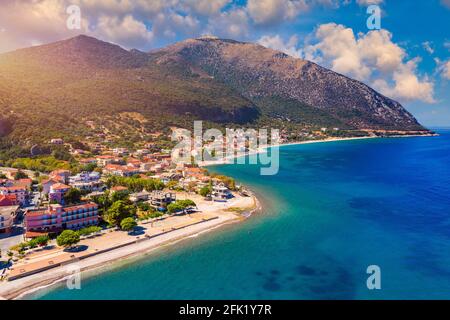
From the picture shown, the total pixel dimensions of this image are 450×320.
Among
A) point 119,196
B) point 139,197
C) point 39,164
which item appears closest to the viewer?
point 119,196

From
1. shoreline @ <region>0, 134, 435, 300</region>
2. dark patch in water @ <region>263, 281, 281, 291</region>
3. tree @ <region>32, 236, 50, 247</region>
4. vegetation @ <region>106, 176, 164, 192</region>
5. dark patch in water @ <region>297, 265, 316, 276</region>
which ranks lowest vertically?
dark patch in water @ <region>263, 281, 281, 291</region>

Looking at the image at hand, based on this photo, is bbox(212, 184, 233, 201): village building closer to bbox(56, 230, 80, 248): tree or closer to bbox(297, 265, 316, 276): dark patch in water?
bbox(297, 265, 316, 276): dark patch in water

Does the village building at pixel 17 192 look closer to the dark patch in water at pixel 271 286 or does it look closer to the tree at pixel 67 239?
the tree at pixel 67 239

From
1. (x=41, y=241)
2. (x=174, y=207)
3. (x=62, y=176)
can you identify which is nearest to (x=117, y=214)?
(x=41, y=241)

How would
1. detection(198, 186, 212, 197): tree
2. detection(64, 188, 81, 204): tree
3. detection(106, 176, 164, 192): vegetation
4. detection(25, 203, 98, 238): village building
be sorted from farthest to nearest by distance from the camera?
1. detection(106, 176, 164, 192): vegetation
2. detection(198, 186, 212, 197): tree
3. detection(64, 188, 81, 204): tree
4. detection(25, 203, 98, 238): village building

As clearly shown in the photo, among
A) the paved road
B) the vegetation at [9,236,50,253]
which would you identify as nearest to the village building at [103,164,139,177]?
the paved road

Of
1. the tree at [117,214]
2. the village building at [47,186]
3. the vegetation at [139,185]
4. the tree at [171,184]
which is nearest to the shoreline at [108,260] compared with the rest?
the tree at [117,214]

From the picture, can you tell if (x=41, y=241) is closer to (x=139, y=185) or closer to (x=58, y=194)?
(x=58, y=194)

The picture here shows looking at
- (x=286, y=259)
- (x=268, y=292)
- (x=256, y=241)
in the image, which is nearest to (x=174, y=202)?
(x=256, y=241)
